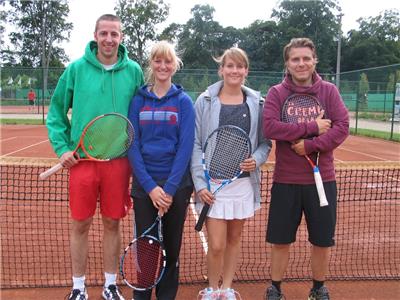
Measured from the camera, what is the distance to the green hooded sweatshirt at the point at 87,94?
2984mm

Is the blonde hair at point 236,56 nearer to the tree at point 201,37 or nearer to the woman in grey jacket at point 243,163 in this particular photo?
the woman in grey jacket at point 243,163

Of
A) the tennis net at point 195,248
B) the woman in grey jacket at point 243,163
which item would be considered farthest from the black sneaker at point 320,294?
the woman in grey jacket at point 243,163

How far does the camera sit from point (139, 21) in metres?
42.5

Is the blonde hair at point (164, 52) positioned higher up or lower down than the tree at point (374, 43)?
lower down

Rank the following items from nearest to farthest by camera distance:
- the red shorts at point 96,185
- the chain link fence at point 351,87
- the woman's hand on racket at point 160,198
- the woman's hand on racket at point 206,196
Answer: the woman's hand on racket at point 160,198, the woman's hand on racket at point 206,196, the red shorts at point 96,185, the chain link fence at point 351,87

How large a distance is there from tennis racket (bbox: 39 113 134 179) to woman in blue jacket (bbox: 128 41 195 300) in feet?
0.29

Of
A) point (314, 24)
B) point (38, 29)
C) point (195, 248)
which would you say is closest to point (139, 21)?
point (38, 29)

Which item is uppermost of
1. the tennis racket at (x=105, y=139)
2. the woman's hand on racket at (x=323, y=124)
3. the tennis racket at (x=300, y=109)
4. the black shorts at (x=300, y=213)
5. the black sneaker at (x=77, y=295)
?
the tennis racket at (x=300, y=109)

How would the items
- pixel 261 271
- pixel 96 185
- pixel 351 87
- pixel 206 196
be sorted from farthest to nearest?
pixel 351 87, pixel 261 271, pixel 96 185, pixel 206 196

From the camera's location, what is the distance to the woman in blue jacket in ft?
9.30

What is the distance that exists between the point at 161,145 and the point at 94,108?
54cm

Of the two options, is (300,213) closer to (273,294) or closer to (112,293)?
(273,294)

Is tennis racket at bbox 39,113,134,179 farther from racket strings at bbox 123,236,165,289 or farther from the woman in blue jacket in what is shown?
racket strings at bbox 123,236,165,289

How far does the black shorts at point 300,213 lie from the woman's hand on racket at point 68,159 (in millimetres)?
1380
